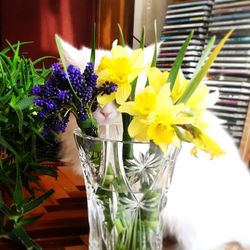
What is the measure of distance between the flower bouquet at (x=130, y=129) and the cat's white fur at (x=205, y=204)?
5.0 inches

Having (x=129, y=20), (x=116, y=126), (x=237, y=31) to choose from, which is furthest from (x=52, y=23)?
(x=116, y=126)

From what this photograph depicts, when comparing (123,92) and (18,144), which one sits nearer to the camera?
(123,92)

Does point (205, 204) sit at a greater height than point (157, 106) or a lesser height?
lesser

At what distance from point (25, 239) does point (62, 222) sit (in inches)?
4.0

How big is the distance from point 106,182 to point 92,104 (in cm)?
10

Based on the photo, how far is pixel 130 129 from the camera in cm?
38

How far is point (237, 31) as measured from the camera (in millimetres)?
1200

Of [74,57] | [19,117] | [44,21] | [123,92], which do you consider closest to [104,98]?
[123,92]

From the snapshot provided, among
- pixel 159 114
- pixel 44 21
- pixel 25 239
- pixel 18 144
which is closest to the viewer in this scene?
pixel 159 114

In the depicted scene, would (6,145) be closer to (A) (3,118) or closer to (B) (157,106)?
(A) (3,118)

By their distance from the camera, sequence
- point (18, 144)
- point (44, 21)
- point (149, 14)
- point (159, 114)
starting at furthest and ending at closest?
point (44, 21) → point (149, 14) → point (18, 144) → point (159, 114)

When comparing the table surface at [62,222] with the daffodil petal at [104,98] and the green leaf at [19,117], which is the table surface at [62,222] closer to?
the green leaf at [19,117]

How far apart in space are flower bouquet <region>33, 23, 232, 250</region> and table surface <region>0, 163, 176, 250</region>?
Answer: 120mm

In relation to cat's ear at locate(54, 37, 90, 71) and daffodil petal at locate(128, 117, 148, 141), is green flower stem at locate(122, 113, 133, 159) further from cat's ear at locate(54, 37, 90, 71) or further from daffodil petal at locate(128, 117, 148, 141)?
cat's ear at locate(54, 37, 90, 71)
